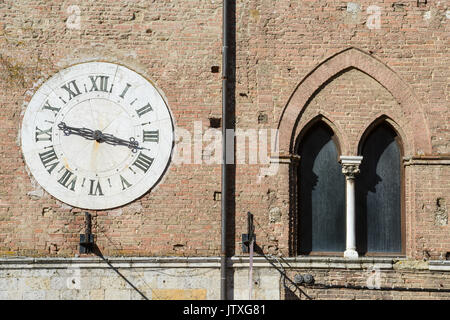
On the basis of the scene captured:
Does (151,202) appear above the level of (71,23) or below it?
below

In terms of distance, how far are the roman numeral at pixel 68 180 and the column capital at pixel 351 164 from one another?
173 inches

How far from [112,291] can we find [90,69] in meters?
3.67

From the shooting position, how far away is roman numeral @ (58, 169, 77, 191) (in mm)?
13812

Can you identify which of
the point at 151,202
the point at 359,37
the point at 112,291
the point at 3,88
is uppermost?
→ the point at 359,37

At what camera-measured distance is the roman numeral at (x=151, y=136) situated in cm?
1392

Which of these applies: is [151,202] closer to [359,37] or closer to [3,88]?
[3,88]

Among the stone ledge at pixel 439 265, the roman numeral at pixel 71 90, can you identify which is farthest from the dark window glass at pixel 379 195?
the roman numeral at pixel 71 90

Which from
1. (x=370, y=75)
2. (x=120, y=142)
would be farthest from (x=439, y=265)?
(x=120, y=142)

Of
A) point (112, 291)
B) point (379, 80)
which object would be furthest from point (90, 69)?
point (379, 80)

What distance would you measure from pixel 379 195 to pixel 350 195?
22.9 inches

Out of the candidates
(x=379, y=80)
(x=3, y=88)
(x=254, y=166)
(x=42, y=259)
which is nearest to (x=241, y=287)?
(x=254, y=166)

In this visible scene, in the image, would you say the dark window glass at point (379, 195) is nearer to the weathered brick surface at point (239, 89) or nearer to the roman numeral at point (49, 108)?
the weathered brick surface at point (239, 89)

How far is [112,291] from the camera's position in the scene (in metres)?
13.5

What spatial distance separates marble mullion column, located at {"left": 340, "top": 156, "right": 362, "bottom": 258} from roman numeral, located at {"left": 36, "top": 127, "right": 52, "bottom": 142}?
4.79m
